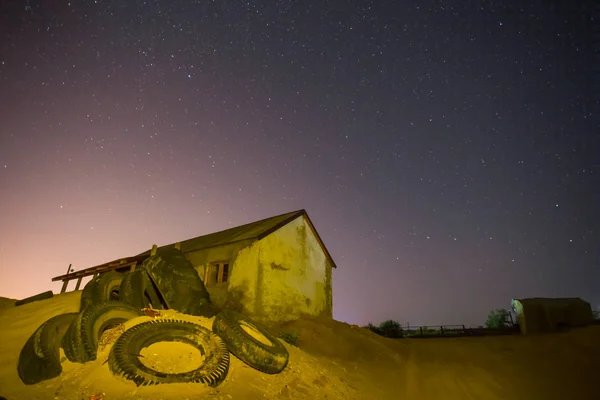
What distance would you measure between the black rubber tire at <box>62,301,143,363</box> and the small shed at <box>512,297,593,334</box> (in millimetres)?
22280

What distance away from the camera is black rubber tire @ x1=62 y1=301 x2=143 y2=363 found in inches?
264

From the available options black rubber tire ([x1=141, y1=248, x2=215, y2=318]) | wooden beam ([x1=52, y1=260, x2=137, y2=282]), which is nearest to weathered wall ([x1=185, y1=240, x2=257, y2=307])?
black rubber tire ([x1=141, y1=248, x2=215, y2=318])

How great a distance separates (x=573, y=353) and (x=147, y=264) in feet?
58.4

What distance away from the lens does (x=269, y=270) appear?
16750 mm

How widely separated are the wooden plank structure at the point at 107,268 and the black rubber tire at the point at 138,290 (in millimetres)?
3565

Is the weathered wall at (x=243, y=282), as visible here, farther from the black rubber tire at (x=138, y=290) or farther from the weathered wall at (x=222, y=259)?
the black rubber tire at (x=138, y=290)

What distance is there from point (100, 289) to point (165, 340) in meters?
6.01

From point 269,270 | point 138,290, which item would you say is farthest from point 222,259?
point 138,290

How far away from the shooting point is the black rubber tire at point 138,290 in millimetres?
11117

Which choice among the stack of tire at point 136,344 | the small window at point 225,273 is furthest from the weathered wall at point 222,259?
the stack of tire at point 136,344

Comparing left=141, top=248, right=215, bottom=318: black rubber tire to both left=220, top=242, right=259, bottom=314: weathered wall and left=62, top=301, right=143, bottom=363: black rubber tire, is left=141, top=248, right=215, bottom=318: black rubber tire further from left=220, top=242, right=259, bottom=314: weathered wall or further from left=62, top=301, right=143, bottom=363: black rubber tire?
left=62, top=301, right=143, bottom=363: black rubber tire

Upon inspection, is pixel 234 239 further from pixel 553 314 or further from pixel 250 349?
pixel 553 314

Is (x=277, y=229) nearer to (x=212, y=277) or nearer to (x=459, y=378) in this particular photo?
(x=212, y=277)

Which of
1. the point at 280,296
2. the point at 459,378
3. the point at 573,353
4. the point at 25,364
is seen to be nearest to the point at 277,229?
the point at 280,296
